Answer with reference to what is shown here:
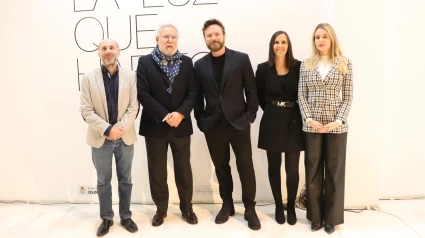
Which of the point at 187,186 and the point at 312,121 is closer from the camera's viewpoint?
the point at 312,121

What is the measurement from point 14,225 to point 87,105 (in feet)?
4.51

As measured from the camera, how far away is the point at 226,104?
9.23 feet

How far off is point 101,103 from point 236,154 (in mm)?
1174

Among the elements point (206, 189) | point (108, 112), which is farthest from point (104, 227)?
point (206, 189)

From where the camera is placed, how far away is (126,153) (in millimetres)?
2900

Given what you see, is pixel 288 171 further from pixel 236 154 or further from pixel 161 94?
pixel 161 94

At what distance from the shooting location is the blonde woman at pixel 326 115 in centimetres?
268

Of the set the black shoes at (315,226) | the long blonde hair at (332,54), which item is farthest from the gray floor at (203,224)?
the long blonde hair at (332,54)

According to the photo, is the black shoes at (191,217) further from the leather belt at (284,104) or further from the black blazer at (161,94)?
the leather belt at (284,104)

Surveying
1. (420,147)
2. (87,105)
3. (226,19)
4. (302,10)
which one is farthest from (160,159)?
(420,147)

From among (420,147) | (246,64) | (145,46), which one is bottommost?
(420,147)

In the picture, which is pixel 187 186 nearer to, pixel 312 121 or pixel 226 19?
pixel 312 121

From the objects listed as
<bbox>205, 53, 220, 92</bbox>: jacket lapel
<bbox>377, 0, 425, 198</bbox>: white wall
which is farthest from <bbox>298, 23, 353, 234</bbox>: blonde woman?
<bbox>377, 0, 425, 198</bbox>: white wall

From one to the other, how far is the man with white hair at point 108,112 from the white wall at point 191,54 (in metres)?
0.68
